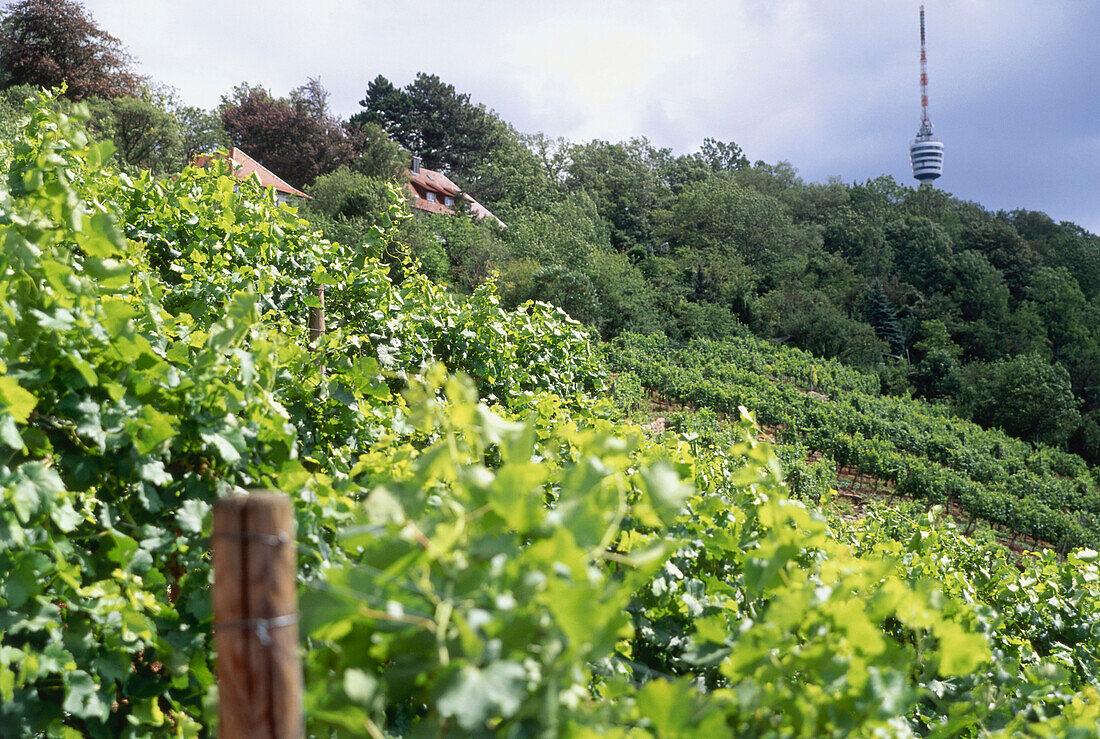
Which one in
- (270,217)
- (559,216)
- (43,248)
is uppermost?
(559,216)

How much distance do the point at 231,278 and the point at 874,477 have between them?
15622mm

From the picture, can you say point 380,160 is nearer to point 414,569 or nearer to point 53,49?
point 53,49

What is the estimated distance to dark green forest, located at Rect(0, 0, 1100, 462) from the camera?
75.7 feet

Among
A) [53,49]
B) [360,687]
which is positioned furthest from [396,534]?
[53,49]

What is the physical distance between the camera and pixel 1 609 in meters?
1.30

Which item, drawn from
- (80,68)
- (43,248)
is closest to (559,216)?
(80,68)

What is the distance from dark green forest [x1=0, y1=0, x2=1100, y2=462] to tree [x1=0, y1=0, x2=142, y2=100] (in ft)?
0.22

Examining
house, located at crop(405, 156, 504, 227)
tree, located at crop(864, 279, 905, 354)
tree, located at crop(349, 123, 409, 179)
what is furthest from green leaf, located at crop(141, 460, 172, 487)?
tree, located at crop(864, 279, 905, 354)

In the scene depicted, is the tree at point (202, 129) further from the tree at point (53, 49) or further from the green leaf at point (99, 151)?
the green leaf at point (99, 151)

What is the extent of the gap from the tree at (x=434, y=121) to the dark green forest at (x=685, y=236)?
125 millimetres

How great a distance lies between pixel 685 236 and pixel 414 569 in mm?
35523

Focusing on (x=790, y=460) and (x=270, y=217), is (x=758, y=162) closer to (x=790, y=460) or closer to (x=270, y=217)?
(x=790, y=460)

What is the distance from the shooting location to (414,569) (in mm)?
860

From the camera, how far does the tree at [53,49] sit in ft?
75.7
